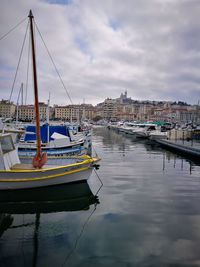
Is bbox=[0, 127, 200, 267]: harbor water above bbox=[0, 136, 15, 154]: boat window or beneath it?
beneath

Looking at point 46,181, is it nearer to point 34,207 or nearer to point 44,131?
point 34,207

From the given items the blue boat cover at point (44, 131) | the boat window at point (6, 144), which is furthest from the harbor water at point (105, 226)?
the blue boat cover at point (44, 131)

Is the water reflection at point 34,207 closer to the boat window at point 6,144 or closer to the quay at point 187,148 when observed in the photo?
the boat window at point 6,144

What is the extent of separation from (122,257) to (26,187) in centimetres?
745

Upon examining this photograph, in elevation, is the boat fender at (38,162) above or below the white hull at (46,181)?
above

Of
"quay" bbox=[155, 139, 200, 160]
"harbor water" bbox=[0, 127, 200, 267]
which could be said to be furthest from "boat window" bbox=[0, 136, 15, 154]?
"quay" bbox=[155, 139, 200, 160]

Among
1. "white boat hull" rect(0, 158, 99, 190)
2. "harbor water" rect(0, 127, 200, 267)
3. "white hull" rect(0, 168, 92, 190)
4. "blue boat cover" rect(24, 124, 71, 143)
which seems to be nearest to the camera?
"harbor water" rect(0, 127, 200, 267)

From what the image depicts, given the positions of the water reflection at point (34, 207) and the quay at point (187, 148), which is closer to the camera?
the water reflection at point (34, 207)

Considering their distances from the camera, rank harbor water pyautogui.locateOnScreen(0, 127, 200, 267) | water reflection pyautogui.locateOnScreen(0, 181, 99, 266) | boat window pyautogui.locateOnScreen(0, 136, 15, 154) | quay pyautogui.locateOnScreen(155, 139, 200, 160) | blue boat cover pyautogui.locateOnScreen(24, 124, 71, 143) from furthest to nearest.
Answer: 1. quay pyautogui.locateOnScreen(155, 139, 200, 160)
2. blue boat cover pyautogui.locateOnScreen(24, 124, 71, 143)
3. boat window pyautogui.locateOnScreen(0, 136, 15, 154)
4. water reflection pyautogui.locateOnScreen(0, 181, 99, 266)
5. harbor water pyautogui.locateOnScreen(0, 127, 200, 267)

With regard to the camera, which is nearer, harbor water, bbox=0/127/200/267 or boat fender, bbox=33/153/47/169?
harbor water, bbox=0/127/200/267

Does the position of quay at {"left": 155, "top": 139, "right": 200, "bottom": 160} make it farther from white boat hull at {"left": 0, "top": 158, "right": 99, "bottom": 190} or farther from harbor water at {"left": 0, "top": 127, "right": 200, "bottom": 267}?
white boat hull at {"left": 0, "top": 158, "right": 99, "bottom": 190}

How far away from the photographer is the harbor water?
23.6 ft

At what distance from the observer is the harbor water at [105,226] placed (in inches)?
283

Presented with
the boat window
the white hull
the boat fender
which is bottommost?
the white hull
